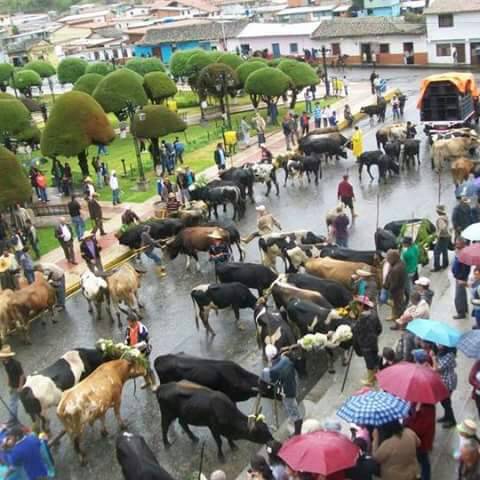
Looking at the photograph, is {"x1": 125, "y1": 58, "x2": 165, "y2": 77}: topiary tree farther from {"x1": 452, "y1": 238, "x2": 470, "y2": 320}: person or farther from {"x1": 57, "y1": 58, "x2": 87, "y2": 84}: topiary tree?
{"x1": 452, "y1": 238, "x2": 470, "y2": 320}: person

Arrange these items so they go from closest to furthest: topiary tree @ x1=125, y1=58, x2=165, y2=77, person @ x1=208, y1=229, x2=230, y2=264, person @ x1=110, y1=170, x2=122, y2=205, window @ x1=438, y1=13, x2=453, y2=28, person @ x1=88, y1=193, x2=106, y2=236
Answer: person @ x1=208, y1=229, x2=230, y2=264 < person @ x1=88, y1=193, x2=106, y2=236 < person @ x1=110, y1=170, x2=122, y2=205 < topiary tree @ x1=125, y1=58, x2=165, y2=77 < window @ x1=438, y1=13, x2=453, y2=28

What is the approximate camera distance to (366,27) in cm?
5600

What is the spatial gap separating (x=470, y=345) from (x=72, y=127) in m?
19.4

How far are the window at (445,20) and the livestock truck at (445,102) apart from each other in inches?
848

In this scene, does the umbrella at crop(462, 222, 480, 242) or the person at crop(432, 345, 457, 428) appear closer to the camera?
the person at crop(432, 345, 457, 428)

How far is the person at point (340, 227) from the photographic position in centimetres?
1809

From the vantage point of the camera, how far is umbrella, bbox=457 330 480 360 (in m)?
9.75

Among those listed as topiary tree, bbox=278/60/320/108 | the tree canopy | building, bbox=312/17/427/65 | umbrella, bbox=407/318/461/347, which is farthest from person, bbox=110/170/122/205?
building, bbox=312/17/427/65

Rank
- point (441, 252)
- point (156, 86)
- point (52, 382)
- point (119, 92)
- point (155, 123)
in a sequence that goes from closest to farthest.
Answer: point (52, 382), point (441, 252), point (155, 123), point (119, 92), point (156, 86)

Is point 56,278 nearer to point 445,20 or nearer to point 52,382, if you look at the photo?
point 52,382

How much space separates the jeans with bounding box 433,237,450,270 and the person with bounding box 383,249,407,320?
269 centimetres

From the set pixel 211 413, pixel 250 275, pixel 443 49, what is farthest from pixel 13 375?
pixel 443 49

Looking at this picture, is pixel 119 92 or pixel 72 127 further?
pixel 119 92

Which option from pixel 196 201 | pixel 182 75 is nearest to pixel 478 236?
pixel 196 201
